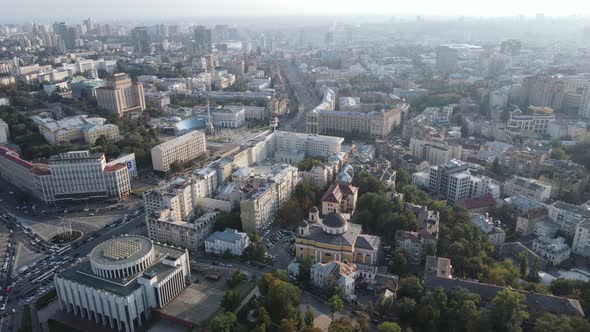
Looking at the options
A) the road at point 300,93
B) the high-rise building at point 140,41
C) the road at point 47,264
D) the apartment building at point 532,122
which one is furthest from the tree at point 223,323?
the high-rise building at point 140,41

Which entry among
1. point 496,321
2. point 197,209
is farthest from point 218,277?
point 496,321

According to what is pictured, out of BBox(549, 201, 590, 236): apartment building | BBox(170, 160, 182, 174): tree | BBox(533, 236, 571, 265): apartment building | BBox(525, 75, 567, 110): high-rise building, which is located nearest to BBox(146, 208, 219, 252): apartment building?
BBox(170, 160, 182, 174): tree

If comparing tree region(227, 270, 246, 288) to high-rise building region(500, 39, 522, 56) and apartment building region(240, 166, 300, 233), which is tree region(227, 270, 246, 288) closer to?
apartment building region(240, 166, 300, 233)

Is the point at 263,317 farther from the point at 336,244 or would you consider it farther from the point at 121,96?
the point at 121,96

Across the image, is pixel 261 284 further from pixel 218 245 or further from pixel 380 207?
pixel 380 207

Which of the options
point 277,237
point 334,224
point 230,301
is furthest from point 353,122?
point 230,301

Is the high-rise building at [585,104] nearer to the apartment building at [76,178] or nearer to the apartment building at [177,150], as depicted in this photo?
the apartment building at [177,150]
